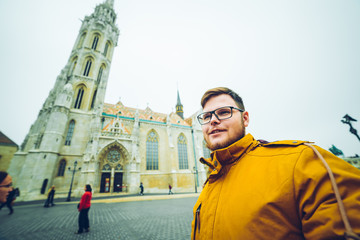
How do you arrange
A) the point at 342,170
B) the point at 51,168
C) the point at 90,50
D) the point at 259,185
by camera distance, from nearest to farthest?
the point at 342,170 → the point at 259,185 → the point at 51,168 → the point at 90,50

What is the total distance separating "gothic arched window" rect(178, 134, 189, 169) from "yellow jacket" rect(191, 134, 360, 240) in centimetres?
1893

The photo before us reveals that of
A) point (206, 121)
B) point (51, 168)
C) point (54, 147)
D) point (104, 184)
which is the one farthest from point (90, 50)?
point (206, 121)

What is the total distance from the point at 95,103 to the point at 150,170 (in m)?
11.1

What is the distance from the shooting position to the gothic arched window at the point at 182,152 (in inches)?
762

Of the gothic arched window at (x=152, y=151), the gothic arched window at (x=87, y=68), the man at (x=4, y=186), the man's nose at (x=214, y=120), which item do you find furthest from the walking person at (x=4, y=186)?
the gothic arched window at (x=87, y=68)

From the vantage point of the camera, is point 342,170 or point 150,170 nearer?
point 342,170

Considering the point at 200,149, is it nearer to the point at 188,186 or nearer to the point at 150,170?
the point at 188,186

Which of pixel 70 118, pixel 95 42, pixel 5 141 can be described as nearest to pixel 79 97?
pixel 70 118

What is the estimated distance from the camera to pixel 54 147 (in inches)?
539

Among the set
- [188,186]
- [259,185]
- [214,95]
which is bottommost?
[188,186]

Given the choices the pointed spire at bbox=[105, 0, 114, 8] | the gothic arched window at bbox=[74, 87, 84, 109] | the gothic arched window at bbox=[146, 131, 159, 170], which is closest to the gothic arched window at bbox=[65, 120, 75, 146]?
the gothic arched window at bbox=[74, 87, 84, 109]

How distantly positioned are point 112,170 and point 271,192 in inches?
681

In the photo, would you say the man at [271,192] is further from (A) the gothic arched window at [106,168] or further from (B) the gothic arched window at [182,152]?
(B) the gothic arched window at [182,152]

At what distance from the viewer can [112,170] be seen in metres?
15.1
